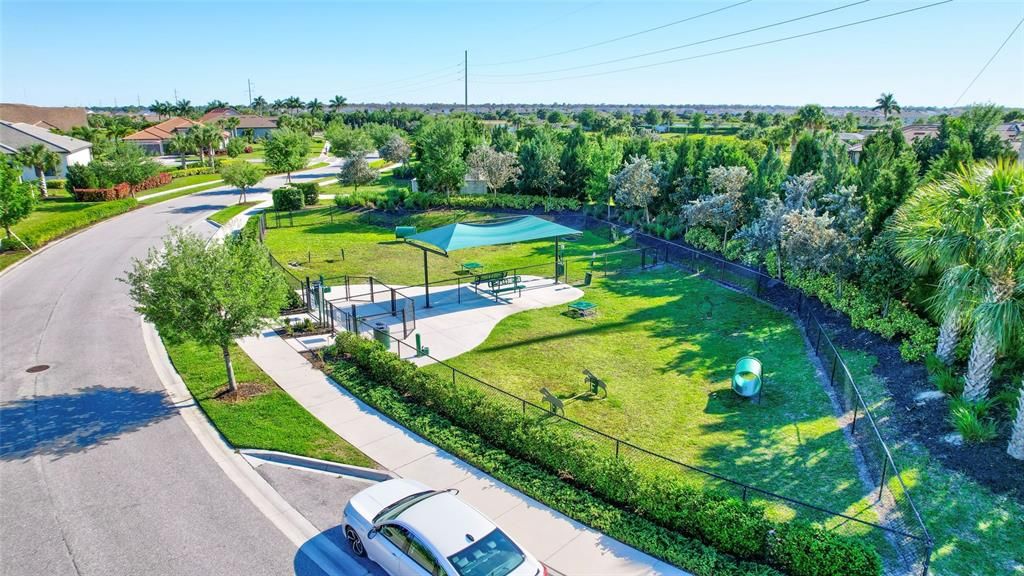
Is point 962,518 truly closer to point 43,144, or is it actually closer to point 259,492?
point 259,492

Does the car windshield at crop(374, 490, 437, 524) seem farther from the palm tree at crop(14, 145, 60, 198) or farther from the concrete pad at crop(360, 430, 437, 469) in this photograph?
the palm tree at crop(14, 145, 60, 198)

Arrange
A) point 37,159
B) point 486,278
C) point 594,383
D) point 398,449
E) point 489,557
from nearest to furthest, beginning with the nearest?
point 489,557
point 398,449
point 594,383
point 486,278
point 37,159

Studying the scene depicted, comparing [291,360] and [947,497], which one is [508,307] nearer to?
[291,360]

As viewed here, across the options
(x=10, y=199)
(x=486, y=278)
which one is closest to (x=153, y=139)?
(x=10, y=199)

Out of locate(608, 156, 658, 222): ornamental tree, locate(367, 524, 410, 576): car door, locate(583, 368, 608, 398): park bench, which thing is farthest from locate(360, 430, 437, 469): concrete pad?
locate(608, 156, 658, 222): ornamental tree

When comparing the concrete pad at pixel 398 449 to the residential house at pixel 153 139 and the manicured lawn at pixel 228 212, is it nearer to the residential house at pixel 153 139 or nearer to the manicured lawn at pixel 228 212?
the manicured lawn at pixel 228 212

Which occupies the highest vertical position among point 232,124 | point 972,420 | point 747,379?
point 232,124
